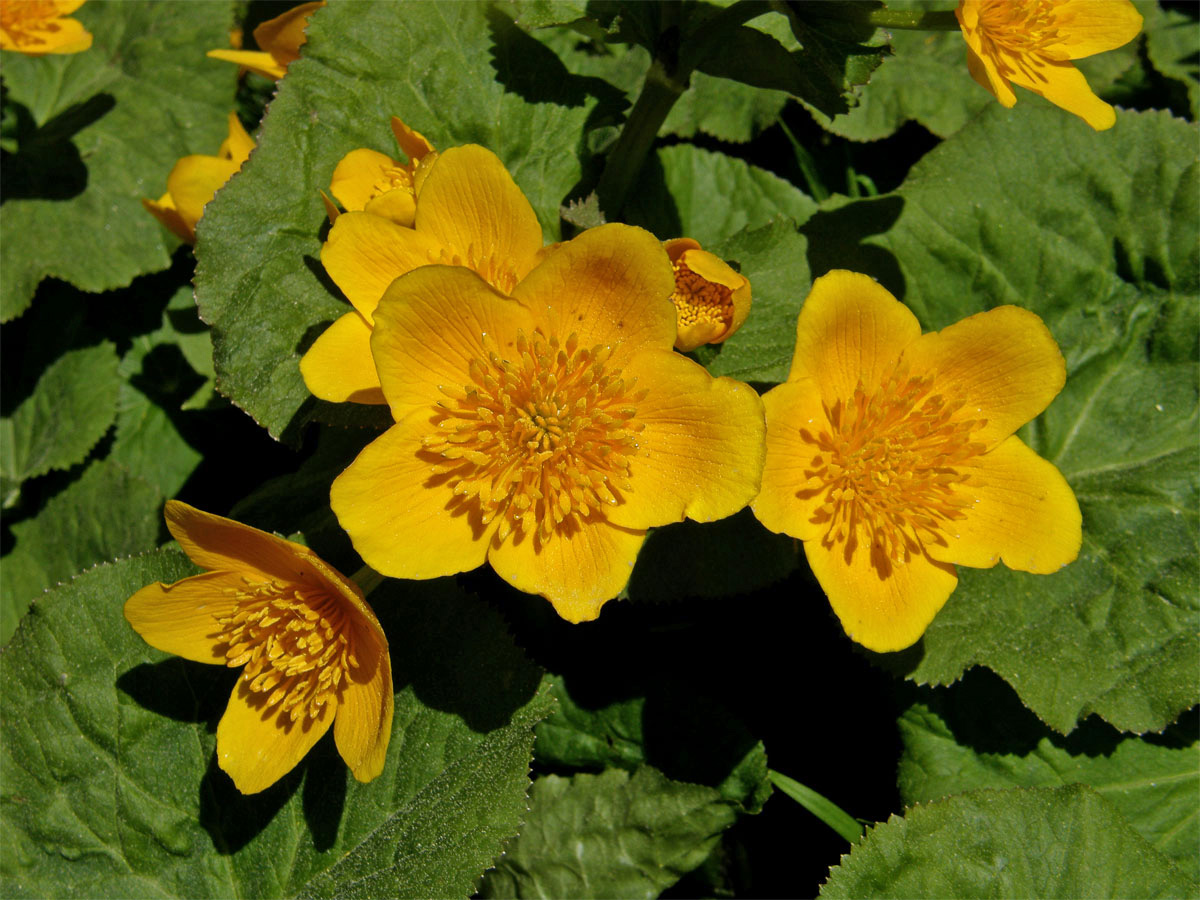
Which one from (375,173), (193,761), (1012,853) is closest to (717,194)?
(375,173)

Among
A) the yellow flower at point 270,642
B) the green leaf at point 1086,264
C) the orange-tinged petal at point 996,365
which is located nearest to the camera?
the yellow flower at point 270,642

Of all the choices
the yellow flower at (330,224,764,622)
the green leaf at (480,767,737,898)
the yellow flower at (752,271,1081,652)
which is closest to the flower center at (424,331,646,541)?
the yellow flower at (330,224,764,622)

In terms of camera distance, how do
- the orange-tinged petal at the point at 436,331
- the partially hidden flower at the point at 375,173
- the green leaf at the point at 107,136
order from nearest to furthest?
1. the orange-tinged petal at the point at 436,331
2. the partially hidden flower at the point at 375,173
3. the green leaf at the point at 107,136

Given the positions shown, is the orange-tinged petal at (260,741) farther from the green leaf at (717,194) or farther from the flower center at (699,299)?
the green leaf at (717,194)

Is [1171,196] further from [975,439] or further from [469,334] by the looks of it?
[469,334]

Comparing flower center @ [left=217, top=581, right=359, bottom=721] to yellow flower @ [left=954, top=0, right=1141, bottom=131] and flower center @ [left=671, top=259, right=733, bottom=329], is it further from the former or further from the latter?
yellow flower @ [left=954, top=0, right=1141, bottom=131]

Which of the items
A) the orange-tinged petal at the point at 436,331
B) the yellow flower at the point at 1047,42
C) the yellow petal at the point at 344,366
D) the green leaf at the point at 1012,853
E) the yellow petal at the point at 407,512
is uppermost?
the yellow flower at the point at 1047,42

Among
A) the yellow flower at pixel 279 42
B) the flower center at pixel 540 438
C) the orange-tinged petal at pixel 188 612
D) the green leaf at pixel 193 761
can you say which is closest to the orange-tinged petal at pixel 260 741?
the orange-tinged petal at pixel 188 612

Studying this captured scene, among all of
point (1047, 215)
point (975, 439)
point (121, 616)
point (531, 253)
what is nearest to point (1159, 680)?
point (975, 439)
